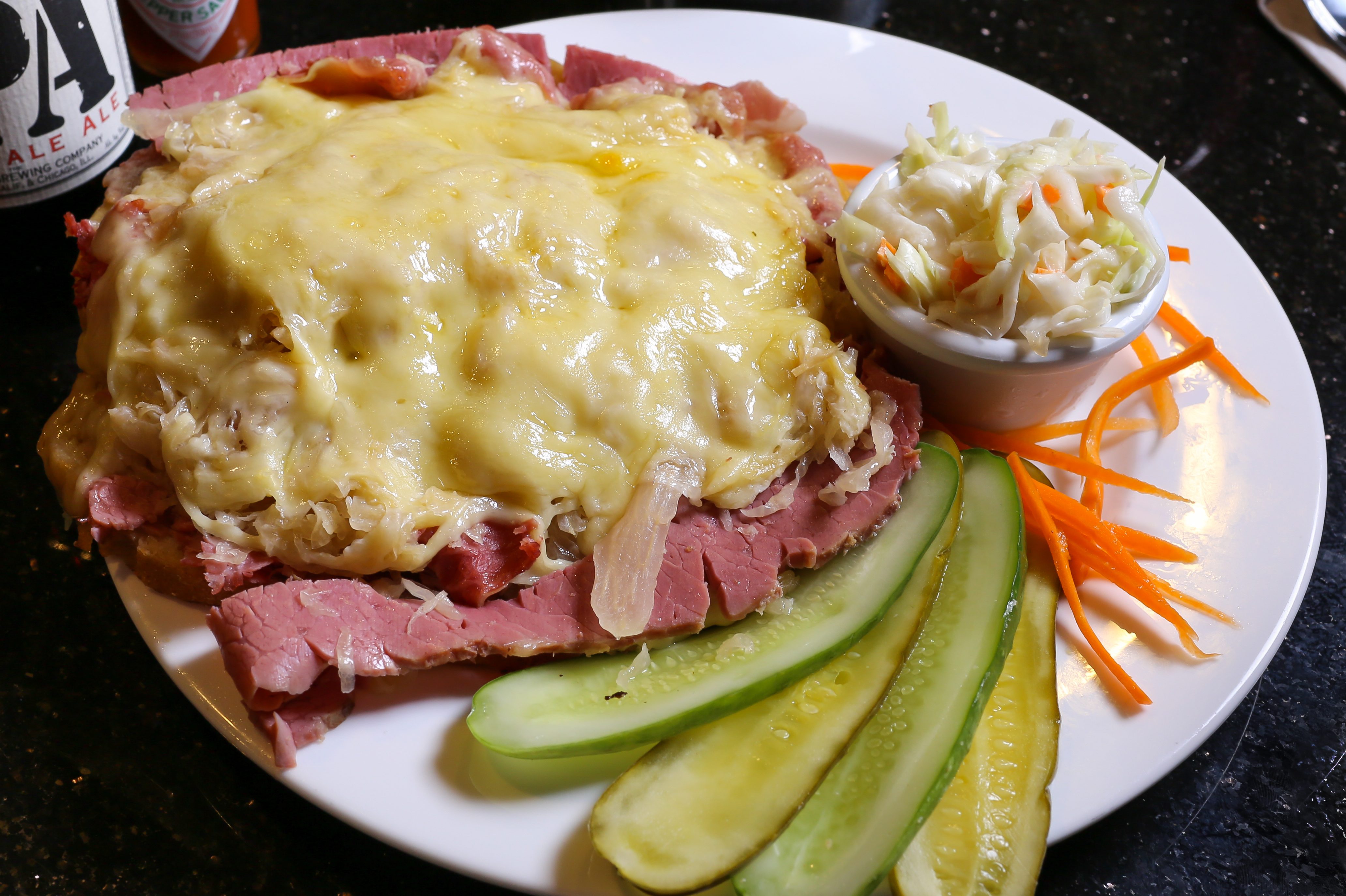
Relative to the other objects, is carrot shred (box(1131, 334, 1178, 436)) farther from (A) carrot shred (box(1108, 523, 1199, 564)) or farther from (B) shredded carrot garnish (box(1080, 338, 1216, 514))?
(A) carrot shred (box(1108, 523, 1199, 564))

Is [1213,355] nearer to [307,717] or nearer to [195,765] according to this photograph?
[307,717]

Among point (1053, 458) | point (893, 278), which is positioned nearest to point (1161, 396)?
point (1053, 458)

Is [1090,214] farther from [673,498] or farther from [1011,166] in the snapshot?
[673,498]

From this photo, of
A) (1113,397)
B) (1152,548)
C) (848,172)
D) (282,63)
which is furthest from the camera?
(848,172)

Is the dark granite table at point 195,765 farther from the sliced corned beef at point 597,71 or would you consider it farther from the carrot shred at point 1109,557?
the sliced corned beef at point 597,71

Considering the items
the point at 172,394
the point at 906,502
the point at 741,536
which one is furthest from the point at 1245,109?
the point at 172,394

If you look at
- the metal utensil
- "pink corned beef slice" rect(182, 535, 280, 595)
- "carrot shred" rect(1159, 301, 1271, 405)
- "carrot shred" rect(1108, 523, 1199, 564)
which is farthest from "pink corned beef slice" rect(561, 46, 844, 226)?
the metal utensil
